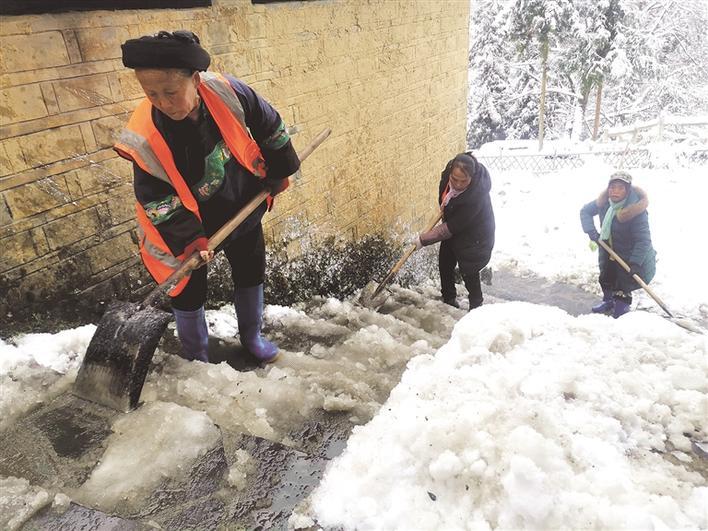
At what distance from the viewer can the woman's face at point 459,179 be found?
13.9ft

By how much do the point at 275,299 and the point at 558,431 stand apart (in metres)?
2.87

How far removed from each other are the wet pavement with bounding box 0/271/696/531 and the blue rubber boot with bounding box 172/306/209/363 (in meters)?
0.61

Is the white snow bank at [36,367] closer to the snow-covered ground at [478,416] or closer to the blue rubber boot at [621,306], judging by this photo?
the snow-covered ground at [478,416]

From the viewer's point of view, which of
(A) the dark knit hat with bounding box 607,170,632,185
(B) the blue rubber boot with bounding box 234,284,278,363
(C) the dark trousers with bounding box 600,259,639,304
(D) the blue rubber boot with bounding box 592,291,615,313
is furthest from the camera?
(D) the blue rubber boot with bounding box 592,291,615,313

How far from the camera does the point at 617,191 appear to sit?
4934mm

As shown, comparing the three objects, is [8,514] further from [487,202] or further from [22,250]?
[487,202]

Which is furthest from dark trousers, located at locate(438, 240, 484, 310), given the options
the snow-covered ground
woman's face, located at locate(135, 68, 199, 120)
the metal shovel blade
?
woman's face, located at locate(135, 68, 199, 120)

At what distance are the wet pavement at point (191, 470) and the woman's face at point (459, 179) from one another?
2.72m

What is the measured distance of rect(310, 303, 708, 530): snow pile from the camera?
4.50 feet

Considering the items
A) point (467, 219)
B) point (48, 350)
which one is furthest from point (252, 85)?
point (48, 350)

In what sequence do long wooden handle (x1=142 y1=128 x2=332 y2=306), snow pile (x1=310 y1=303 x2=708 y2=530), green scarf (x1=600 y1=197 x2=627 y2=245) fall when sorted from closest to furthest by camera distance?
snow pile (x1=310 y1=303 x2=708 y2=530) < long wooden handle (x1=142 y1=128 x2=332 y2=306) < green scarf (x1=600 y1=197 x2=627 y2=245)

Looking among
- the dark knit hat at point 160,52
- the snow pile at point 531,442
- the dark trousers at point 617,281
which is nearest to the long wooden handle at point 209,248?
the dark knit hat at point 160,52

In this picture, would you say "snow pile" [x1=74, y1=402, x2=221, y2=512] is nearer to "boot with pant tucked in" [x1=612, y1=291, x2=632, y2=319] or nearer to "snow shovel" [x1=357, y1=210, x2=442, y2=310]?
"snow shovel" [x1=357, y1=210, x2=442, y2=310]

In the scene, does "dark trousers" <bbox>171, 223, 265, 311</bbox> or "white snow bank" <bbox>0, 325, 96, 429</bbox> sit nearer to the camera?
"white snow bank" <bbox>0, 325, 96, 429</bbox>
